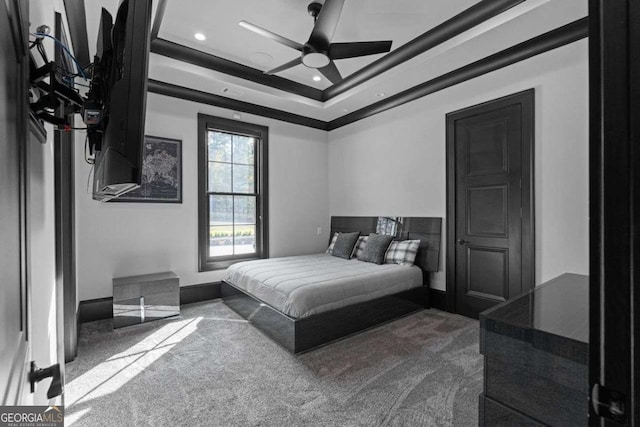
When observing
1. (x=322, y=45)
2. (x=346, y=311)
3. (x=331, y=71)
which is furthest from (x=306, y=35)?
(x=346, y=311)

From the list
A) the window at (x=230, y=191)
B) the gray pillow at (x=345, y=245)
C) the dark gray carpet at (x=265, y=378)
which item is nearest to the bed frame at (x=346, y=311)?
the dark gray carpet at (x=265, y=378)

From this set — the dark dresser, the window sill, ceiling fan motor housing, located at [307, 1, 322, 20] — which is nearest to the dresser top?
the dark dresser

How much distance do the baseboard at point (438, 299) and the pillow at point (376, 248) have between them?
763mm

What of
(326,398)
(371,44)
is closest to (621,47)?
(326,398)

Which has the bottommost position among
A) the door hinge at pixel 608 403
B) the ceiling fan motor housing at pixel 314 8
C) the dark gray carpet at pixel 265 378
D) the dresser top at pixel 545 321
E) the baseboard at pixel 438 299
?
the dark gray carpet at pixel 265 378

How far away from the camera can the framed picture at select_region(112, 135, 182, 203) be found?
3.73m

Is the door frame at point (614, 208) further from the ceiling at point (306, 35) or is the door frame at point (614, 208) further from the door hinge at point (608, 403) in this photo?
the ceiling at point (306, 35)

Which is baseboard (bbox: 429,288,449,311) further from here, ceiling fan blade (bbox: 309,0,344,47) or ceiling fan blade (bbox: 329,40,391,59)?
ceiling fan blade (bbox: 309,0,344,47)

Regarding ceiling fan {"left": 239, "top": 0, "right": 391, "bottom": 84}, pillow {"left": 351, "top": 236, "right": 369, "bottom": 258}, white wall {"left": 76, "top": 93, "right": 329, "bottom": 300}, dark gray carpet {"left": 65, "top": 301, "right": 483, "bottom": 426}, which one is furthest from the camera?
pillow {"left": 351, "top": 236, "right": 369, "bottom": 258}

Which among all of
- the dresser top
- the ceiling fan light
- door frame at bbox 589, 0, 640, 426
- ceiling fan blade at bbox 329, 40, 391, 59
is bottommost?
the dresser top

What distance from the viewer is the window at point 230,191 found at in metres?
4.18

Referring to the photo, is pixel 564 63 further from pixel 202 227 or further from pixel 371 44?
pixel 202 227

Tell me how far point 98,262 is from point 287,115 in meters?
3.35

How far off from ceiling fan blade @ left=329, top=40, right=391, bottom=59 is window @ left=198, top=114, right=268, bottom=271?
7.14 feet
